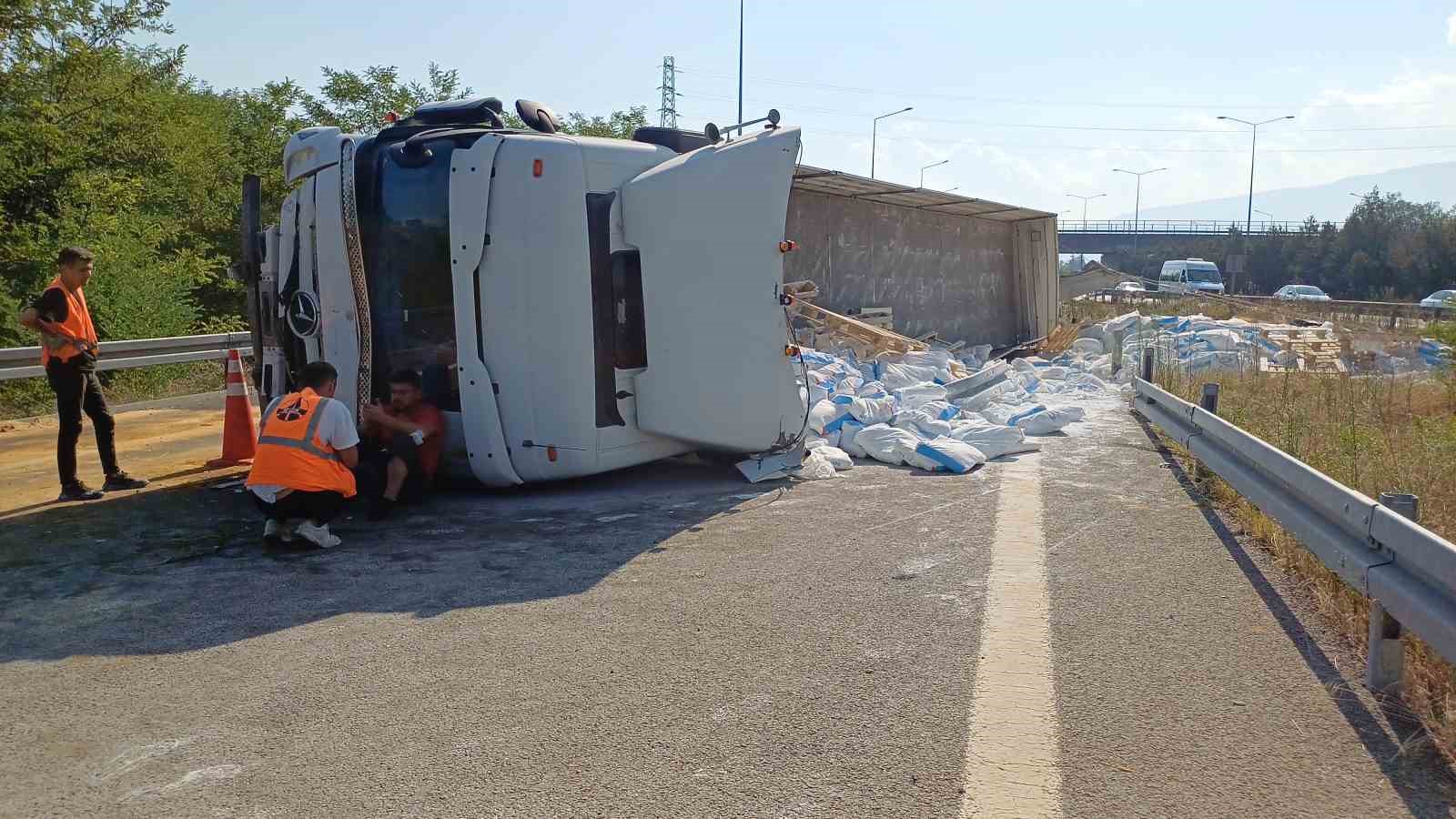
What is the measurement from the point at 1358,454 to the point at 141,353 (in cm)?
1394

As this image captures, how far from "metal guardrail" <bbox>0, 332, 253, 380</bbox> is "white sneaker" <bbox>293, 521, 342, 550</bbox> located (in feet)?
23.7

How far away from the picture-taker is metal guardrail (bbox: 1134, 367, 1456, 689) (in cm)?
331

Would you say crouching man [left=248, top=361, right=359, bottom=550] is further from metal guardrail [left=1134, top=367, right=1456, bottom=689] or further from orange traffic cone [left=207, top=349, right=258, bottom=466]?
metal guardrail [left=1134, top=367, right=1456, bottom=689]

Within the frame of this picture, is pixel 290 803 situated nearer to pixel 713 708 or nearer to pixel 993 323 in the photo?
pixel 713 708

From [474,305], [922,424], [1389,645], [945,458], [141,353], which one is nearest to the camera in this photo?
[1389,645]

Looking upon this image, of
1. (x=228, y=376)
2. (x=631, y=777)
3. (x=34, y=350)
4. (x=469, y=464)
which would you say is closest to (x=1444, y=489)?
(x=631, y=777)

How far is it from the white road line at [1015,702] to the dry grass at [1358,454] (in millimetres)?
1154

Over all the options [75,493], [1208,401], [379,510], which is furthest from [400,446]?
[1208,401]

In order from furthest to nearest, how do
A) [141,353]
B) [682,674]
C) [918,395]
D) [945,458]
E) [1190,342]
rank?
1. [1190,342]
2. [141,353]
3. [918,395]
4. [945,458]
5. [682,674]

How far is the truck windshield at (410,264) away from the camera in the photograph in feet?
23.0

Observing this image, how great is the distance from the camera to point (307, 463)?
581 cm

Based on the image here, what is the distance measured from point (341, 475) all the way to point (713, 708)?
10.2 ft

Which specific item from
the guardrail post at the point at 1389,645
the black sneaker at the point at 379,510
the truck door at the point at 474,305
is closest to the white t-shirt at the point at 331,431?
the black sneaker at the point at 379,510

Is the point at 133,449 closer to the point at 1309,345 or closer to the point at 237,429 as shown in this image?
the point at 237,429
